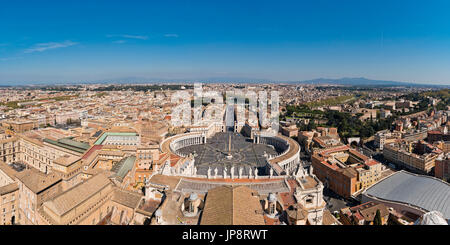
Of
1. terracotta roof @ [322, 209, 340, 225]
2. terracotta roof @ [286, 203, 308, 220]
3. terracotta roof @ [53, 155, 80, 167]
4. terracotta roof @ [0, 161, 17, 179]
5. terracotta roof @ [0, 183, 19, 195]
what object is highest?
terracotta roof @ [53, 155, 80, 167]

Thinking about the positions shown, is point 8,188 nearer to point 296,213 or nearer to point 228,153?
point 296,213

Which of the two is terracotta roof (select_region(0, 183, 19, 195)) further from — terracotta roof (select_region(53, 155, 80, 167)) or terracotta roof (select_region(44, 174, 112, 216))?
terracotta roof (select_region(44, 174, 112, 216))

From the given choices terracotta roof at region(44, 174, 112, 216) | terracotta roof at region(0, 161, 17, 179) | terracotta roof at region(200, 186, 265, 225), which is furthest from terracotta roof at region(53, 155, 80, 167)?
terracotta roof at region(200, 186, 265, 225)

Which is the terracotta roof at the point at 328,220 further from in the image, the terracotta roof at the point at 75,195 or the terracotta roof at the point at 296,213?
the terracotta roof at the point at 75,195

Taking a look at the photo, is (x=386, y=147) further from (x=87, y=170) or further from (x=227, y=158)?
(x=87, y=170)

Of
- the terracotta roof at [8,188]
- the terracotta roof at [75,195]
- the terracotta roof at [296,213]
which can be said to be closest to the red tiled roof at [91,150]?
the terracotta roof at [8,188]

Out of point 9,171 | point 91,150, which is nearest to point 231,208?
point 9,171
